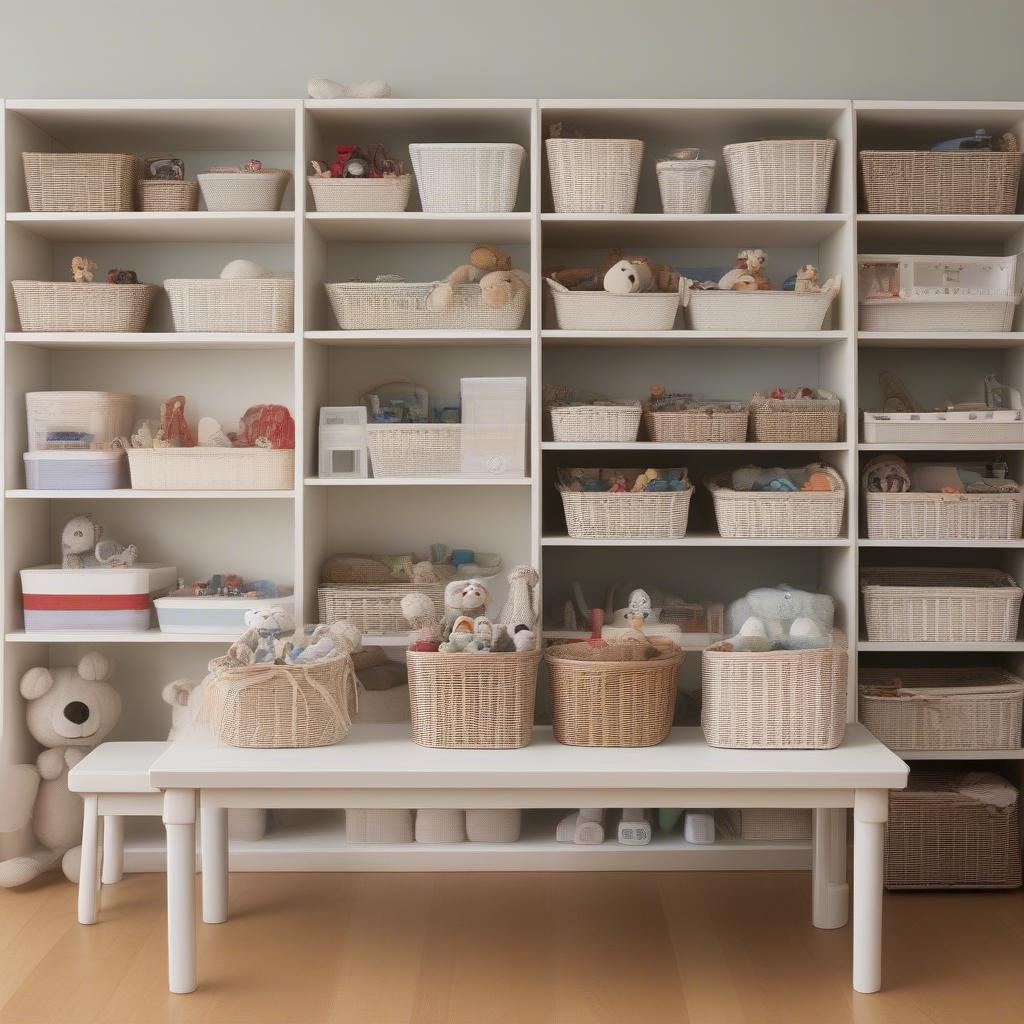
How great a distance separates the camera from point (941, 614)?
3.29 metres

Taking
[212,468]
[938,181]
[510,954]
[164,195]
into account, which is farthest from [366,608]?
[938,181]

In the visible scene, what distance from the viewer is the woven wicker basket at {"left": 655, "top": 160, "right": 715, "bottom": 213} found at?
3281 millimetres

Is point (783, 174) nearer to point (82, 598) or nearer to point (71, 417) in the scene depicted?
point (71, 417)

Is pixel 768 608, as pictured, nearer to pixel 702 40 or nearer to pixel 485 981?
pixel 485 981

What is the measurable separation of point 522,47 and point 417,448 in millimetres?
1266

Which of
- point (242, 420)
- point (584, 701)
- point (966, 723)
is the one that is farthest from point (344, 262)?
point (966, 723)

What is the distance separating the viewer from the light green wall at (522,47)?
3539 mm

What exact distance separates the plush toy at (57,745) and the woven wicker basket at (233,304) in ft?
3.35

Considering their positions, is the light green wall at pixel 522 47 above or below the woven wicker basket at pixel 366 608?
above

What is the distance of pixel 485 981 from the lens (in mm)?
2629

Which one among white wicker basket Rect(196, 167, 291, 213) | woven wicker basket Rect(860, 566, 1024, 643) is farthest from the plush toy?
woven wicker basket Rect(860, 566, 1024, 643)

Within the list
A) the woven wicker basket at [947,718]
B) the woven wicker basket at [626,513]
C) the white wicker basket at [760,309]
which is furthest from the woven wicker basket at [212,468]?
the woven wicker basket at [947,718]

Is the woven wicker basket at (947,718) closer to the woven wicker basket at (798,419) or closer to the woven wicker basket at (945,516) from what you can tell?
the woven wicker basket at (945,516)

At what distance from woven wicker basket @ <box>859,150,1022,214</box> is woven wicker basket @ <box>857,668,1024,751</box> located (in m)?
1.34
